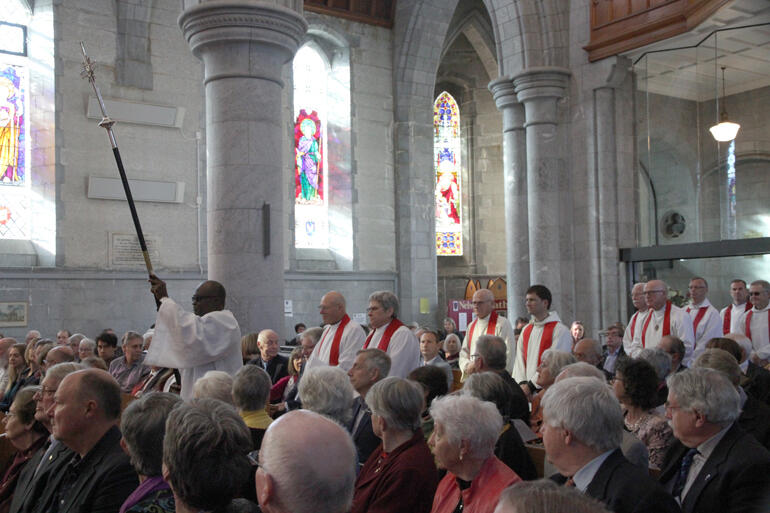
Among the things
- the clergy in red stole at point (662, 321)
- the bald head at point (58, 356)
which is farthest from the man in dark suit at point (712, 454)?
the bald head at point (58, 356)

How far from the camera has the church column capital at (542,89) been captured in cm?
1177

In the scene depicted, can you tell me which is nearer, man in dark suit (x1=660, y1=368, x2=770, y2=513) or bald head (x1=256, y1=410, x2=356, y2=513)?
bald head (x1=256, y1=410, x2=356, y2=513)

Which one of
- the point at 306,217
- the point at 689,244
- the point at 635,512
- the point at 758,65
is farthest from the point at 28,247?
the point at 635,512

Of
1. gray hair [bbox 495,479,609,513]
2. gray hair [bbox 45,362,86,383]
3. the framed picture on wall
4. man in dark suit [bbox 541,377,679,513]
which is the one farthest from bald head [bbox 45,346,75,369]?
the framed picture on wall

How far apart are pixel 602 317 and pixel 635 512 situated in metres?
9.42

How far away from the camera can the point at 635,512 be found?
253 centimetres

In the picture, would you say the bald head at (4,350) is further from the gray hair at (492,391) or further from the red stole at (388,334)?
the gray hair at (492,391)

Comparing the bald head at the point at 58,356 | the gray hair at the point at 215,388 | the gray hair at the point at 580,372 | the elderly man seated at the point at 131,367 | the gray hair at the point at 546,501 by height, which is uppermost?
the gray hair at the point at 546,501

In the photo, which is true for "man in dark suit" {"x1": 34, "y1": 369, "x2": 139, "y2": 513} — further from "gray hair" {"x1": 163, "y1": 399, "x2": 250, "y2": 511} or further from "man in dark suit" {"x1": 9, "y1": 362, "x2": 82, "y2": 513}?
"gray hair" {"x1": 163, "y1": 399, "x2": 250, "y2": 511}

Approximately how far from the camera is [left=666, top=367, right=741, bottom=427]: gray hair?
122 inches

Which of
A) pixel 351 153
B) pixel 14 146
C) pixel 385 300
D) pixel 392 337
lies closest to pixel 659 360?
pixel 392 337

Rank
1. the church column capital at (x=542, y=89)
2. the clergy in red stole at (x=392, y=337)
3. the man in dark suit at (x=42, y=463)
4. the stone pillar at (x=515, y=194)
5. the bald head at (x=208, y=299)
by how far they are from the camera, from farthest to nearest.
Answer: the stone pillar at (x=515, y=194) < the church column capital at (x=542, y=89) < the clergy in red stole at (x=392, y=337) < the bald head at (x=208, y=299) < the man in dark suit at (x=42, y=463)

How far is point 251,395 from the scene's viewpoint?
4.18m

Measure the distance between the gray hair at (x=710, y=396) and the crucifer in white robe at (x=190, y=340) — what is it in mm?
3038
